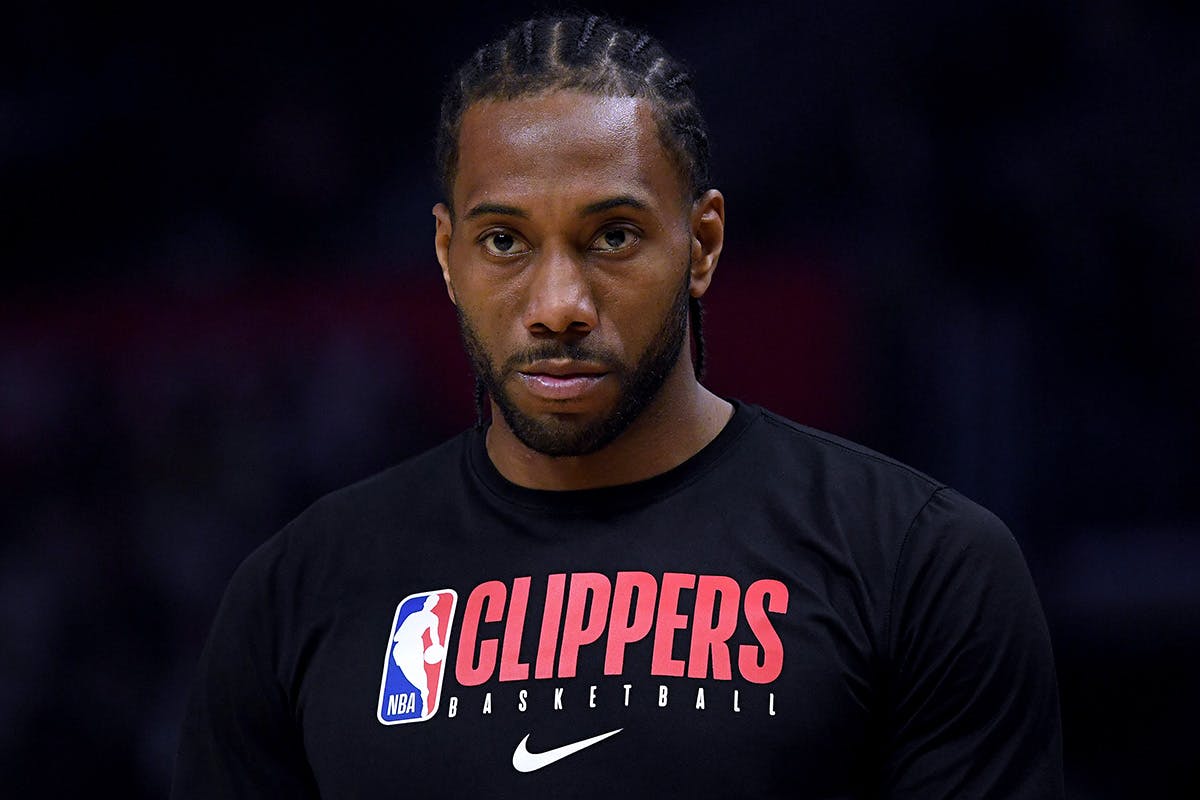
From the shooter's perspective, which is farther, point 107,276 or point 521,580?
point 107,276

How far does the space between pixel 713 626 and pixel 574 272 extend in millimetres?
418

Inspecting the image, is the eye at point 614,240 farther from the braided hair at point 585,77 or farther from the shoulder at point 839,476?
the shoulder at point 839,476

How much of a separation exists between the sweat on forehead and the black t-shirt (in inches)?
13.7

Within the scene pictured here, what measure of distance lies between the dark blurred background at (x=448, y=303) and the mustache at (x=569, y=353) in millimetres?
1841

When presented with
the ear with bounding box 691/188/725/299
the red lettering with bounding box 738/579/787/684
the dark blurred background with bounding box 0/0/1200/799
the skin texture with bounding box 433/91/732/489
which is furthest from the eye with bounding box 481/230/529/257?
the dark blurred background with bounding box 0/0/1200/799

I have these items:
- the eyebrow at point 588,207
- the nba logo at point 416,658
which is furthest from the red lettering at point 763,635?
the eyebrow at point 588,207

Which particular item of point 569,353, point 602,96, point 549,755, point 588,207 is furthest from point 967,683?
point 602,96

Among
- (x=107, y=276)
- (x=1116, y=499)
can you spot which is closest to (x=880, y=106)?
(x=1116, y=499)

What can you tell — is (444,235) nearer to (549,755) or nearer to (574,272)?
(574,272)

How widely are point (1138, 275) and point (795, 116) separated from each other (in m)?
0.85

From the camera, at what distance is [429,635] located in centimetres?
185

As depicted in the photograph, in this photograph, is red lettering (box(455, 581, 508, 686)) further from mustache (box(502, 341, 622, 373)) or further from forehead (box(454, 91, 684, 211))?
forehead (box(454, 91, 684, 211))

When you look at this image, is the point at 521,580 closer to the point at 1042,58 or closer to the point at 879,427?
the point at 879,427

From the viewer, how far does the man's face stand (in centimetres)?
180
